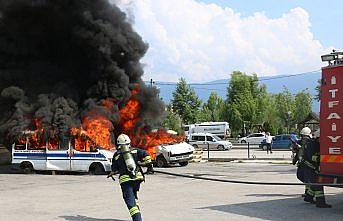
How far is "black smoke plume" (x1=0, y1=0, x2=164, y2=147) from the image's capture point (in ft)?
81.0

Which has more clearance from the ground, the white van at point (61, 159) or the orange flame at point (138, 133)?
the orange flame at point (138, 133)

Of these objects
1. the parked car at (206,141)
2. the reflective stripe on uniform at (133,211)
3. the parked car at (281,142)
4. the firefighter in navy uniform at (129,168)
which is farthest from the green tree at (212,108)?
the reflective stripe on uniform at (133,211)

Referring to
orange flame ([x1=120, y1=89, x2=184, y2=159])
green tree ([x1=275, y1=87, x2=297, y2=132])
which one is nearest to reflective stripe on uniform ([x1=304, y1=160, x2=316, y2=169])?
orange flame ([x1=120, y1=89, x2=184, y2=159])

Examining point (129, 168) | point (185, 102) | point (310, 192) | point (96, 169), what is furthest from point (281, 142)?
point (129, 168)

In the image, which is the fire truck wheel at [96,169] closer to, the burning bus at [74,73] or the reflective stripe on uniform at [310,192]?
the burning bus at [74,73]

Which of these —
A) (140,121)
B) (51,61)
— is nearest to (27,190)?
(140,121)

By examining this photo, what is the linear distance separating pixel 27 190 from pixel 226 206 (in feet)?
22.6

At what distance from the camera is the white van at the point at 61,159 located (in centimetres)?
1925

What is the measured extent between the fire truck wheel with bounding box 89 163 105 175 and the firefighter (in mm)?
9992

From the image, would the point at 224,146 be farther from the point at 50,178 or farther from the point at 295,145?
the point at 295,145

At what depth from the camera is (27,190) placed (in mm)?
14641

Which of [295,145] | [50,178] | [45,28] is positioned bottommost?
[50,178]

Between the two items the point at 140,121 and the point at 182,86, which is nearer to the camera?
the point at 140,121

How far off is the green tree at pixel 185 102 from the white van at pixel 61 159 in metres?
44.3
